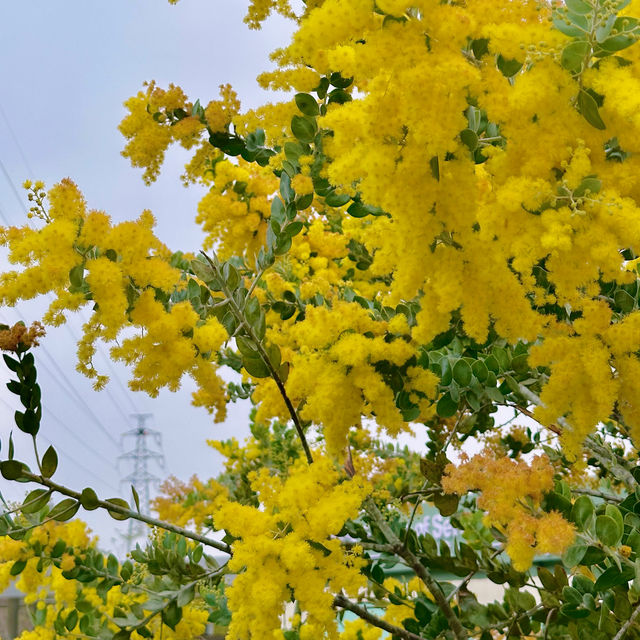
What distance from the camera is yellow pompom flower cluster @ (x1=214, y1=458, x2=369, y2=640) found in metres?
1.46

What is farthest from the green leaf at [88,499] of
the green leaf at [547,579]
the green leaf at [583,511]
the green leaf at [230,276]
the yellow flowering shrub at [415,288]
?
the green leaf at [547,579]

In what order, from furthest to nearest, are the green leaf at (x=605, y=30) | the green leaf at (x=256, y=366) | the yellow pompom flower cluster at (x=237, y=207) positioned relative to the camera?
1. the yellow pompom flower cluster at (x=237, y=207)
2. the green leaf at (x=256, y=366)
3. the green leaf at (x=605, y=30)

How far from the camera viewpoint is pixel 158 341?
1557 millimetres

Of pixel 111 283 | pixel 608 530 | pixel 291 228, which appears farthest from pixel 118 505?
pixel 608 530

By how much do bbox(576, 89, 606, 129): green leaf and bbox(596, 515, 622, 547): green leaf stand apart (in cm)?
84

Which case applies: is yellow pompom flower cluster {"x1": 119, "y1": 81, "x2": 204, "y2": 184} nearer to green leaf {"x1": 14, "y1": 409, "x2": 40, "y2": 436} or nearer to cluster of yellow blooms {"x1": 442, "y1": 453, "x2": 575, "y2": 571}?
green leaf {"x1": 14, "y1": 409, "x2": 40, "y2": 436}

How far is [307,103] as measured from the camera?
1.77 m

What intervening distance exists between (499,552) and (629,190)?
4.16ft

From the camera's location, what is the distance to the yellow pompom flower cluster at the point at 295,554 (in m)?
1.46

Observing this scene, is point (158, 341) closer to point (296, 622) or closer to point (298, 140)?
point (298, 140)

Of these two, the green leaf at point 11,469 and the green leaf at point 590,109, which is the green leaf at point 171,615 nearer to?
the green leaf at point 11,469

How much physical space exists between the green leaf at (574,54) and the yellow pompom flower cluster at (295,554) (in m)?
0.93

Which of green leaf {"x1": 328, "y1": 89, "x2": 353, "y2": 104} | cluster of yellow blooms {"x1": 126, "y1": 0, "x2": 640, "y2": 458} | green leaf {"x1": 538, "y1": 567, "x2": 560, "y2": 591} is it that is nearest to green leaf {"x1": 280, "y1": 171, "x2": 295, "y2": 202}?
green leaf {"x1": 328, "y1": 89, "x2": 353, "y2": 104}

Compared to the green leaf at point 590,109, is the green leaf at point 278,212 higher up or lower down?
higher up
